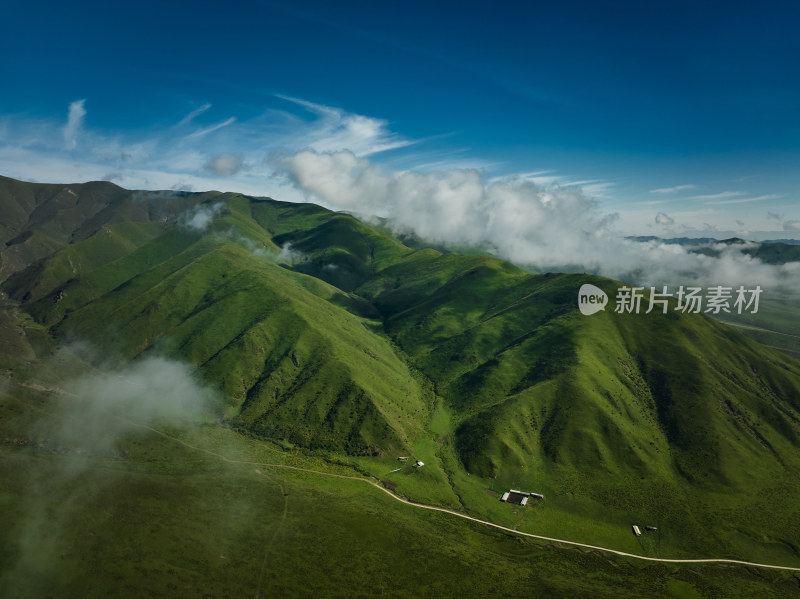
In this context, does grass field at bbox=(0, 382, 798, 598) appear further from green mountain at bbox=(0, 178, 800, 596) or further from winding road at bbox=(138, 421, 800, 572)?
green mountain at bbox=(0, 178, 800, 596)

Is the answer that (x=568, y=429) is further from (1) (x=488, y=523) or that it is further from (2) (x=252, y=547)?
(2) (x=252, y=547)

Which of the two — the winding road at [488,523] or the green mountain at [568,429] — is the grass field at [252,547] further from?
the green mountain at [568,429]

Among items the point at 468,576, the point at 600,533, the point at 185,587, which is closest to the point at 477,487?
the point at 600,533

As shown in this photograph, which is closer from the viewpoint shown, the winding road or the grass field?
the grass field

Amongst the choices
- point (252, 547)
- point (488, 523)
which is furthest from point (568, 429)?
point (252, 547)

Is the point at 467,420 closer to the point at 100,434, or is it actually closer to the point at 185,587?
the point at 185,587

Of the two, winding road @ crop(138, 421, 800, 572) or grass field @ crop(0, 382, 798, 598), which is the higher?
grass field @ crop(0, 382, 798, 598)

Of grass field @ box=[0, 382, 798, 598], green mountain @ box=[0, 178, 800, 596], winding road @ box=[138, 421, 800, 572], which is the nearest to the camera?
grass field @ box=[0, 382, 798, 598]

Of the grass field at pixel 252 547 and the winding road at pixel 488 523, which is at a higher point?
the grass field at pixel 252 547

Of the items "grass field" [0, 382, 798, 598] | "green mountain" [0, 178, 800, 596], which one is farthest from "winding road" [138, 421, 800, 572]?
"grass field" [0, 382, 798, 598]

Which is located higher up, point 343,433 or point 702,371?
point 702,371

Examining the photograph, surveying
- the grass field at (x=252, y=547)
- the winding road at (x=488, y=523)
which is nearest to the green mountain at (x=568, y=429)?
the winding road at (x=488, y=523)
